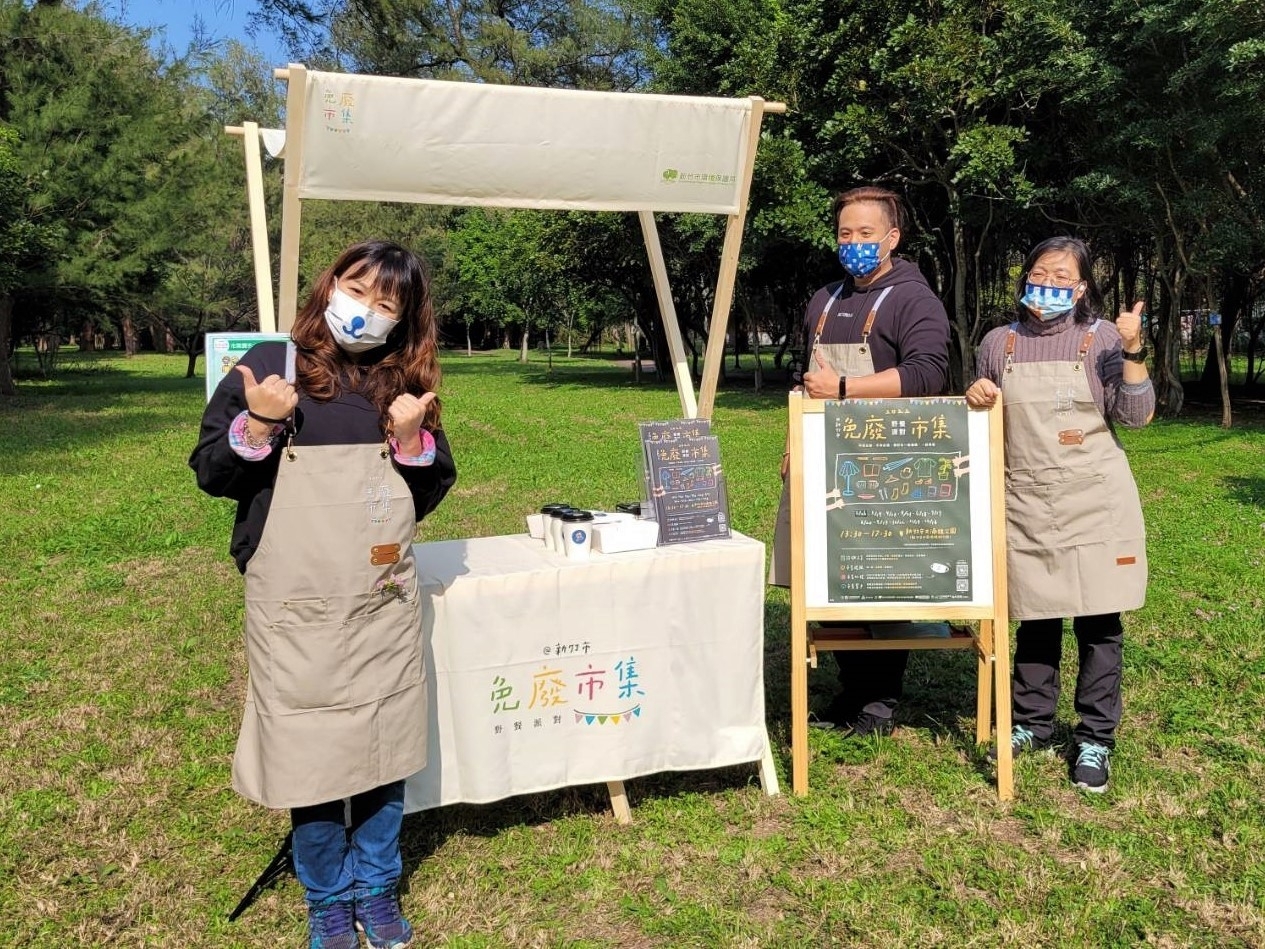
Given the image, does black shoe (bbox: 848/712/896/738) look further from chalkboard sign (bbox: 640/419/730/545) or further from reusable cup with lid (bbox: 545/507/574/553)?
reusable cup with lid (bbox: 545/507/574/553)

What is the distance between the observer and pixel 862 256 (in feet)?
11.3

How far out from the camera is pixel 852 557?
11.3 ft

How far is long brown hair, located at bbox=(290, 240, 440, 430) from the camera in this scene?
248 centimetres

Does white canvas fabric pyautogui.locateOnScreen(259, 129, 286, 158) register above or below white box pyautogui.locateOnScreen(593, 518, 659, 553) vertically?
above

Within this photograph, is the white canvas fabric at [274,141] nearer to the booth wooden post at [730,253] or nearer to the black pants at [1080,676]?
the booth wooden post at [730,253]

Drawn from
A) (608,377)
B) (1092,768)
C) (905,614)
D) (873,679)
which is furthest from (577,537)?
(608,377)

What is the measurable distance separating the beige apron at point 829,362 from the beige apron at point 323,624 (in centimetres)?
160

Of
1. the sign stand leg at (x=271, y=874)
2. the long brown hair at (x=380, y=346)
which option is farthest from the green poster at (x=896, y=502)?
the sign stand leg at (x=271, y=874)

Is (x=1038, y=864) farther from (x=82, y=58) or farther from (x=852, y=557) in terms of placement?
(x=82, y=58)

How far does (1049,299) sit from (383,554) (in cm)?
236

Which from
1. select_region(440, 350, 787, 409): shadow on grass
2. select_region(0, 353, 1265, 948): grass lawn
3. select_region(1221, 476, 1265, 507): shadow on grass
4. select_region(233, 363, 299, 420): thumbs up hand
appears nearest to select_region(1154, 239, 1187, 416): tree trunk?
select_region(1221, 476, 1265, 507): shadow on grass

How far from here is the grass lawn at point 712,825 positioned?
9.41 feet

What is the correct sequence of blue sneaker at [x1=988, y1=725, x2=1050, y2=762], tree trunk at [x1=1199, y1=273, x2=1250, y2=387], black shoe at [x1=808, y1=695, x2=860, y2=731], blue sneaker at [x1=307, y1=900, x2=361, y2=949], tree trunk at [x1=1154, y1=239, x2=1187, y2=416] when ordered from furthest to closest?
tree trunk at [x1=1199, y1=273, x2=1250, y2=387]
tree trunk at [x1=1154, y1=239, x2=1187, y2=416]
black shoe at [x1=808, y1=695, x2=860, y2=731]
blue sneaker at [x1=988, y1=725, x2=1050, y2=762]
blue sneaker at [x1=307, y1=900, x2=361, y2=949]

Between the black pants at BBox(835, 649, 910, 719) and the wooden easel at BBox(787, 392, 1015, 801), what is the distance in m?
0.45
